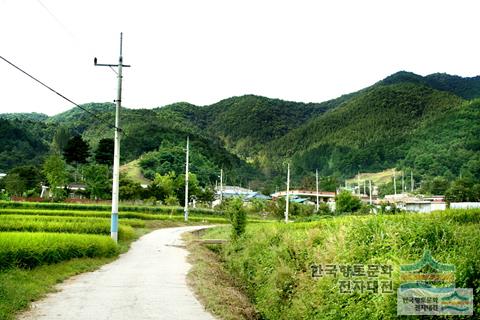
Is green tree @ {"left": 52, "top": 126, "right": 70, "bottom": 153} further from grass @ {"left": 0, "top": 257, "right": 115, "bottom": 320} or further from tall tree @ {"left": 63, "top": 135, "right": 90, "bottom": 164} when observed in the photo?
grass @ {"left": 0, "top": 257, "right": 115, "bottom": 320}

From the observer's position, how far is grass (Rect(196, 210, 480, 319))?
7109 millimetres

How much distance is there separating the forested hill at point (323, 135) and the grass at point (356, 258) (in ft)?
258

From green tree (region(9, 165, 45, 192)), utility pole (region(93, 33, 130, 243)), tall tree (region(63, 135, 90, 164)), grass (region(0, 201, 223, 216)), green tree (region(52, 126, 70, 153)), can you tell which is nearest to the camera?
utility pole (region(93, 33, 130, 243))

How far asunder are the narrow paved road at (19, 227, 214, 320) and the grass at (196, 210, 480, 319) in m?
2.02

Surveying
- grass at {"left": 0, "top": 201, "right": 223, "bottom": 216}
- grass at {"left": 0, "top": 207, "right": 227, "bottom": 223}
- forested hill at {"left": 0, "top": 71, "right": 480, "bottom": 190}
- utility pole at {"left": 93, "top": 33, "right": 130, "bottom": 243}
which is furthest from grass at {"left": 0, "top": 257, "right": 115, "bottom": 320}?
forested hill at {"left": 0, "top": 71, "right": 480, "bottom": 190}

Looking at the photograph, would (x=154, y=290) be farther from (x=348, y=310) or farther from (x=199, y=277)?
(x=348, y=310)

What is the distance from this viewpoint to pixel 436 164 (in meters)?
116

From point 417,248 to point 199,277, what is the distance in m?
9.14

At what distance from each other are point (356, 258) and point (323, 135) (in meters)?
163

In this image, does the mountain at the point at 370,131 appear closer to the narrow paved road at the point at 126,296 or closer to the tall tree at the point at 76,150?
the tall tree at the point at 76,150

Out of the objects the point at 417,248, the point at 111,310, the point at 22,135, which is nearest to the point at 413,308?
the point at 417,248

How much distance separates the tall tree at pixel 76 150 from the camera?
88000mm

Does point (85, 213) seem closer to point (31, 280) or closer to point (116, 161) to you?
point (116, 161)

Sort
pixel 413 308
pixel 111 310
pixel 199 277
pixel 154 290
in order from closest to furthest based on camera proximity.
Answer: pixel 413 308, pixel 111 310, pixel 154 290, pixel 199 277
